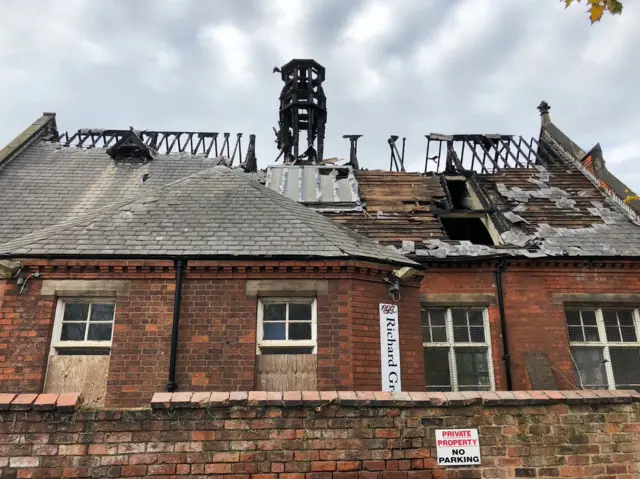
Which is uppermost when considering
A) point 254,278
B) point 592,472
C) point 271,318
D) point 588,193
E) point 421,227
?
point 588,193

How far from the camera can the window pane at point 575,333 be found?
10.7 meters

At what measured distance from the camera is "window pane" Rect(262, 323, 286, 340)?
866 centimetres

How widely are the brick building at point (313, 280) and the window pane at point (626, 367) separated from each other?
3 cm

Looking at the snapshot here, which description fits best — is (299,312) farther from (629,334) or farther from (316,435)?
(629,334)

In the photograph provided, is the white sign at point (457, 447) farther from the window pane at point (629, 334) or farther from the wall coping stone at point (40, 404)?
the window pane at point (629, 334)

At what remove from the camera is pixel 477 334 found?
10680 millimetres

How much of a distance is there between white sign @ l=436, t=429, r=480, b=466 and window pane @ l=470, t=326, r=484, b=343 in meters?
5.97

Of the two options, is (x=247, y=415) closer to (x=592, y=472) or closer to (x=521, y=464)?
(x=521, y=464)

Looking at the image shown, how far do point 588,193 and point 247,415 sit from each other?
1250cm

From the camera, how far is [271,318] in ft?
29.0

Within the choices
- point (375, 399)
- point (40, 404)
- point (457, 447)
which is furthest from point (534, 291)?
point (40, 404)

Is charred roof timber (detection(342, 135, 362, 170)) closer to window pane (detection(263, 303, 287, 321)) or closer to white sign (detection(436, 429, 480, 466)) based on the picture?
window pane (detection(263, 303, 287, 321))

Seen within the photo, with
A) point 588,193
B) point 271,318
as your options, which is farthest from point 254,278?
point 588,193

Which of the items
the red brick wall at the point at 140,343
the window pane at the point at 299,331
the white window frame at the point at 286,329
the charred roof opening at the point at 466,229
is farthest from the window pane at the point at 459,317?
the red brick wall at the point at 140,343
